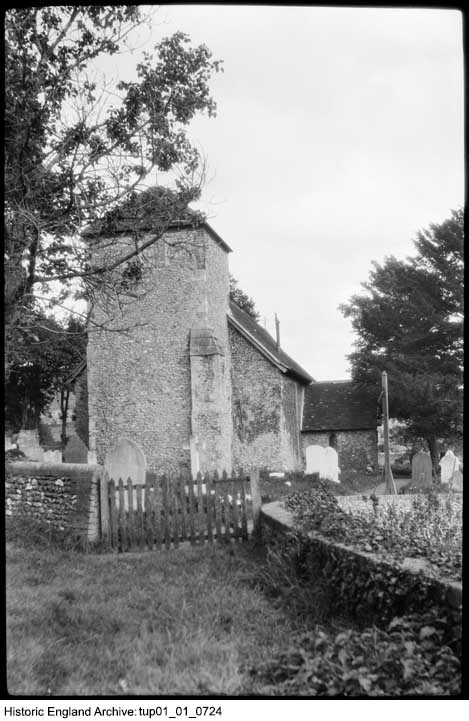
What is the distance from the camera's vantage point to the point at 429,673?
11.4 feet

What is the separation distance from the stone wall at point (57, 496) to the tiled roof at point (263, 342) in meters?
13.7

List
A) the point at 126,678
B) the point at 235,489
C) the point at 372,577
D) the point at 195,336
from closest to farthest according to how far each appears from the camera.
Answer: the point at 126,678
the point at 372,577
the point at 235,489
the point at 195,336

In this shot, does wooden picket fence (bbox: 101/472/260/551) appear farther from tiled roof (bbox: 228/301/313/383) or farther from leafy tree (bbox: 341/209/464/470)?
leafy tree (bbox: 341/209/464/470)

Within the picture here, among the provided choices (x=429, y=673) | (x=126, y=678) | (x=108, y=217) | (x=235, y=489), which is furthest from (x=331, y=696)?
(x=108, y=217)

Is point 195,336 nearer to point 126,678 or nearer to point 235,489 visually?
point 235,489

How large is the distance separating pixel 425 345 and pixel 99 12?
18895 mm

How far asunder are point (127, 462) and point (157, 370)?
9.06 meters

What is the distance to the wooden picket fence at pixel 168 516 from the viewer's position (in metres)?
8.83

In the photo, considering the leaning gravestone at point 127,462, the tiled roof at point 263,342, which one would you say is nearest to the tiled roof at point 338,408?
the tiled roof at point 263,342

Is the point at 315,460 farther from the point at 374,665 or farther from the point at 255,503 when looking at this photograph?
the point at 374,665

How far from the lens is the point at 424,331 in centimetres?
2353

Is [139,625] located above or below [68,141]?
below

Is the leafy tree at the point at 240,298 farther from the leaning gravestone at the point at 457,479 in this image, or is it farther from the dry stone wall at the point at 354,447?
the leaning gravestone at the point at 457,479

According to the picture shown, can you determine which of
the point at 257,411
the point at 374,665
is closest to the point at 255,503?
the point at 374,665
